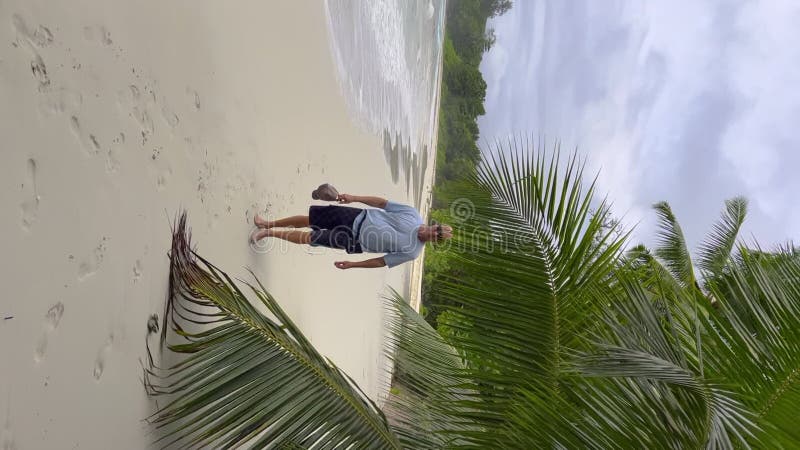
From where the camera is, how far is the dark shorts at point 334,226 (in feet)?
13.7

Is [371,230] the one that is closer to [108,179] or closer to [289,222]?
[289,222]

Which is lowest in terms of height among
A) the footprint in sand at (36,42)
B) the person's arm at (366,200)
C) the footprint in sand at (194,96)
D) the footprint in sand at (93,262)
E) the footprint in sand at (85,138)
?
the person's arm at (366,200)

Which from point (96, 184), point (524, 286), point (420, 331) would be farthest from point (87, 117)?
point (420, 331)

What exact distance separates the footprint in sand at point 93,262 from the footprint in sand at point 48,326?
16 cm

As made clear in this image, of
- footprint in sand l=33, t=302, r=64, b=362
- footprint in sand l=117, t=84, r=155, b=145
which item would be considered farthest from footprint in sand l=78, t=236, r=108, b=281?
footprint in sand l=117, t=84, r=155, b=145

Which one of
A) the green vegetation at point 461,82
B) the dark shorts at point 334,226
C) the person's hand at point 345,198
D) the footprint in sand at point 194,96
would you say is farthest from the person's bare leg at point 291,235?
the green vegetation at point 461,82

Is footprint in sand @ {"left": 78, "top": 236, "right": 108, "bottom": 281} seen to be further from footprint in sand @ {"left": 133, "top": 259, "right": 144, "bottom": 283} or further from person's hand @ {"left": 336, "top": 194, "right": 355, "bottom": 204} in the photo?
person's hand @ {"left": 336, "top": 194, "right": 355, "bottom": 204}

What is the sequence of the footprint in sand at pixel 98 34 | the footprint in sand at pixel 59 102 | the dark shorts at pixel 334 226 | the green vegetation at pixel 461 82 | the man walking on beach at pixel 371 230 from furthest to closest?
the green vegetation at pixel 461 82 < the dark shorts at pixel 334 226 < the man walking on beach at pixel 371 230 < the footprint in sand at pixel 98 34 < the footprint in sand at pixel 59 102

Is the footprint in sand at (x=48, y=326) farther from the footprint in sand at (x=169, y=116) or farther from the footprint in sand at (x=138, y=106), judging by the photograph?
the footprint in sand at (x=169, y=116)

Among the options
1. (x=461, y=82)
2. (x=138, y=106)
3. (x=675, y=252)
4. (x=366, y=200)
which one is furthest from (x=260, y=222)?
(x=461, y=82)

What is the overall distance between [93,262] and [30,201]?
409 millimetres

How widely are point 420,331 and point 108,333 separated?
272cm

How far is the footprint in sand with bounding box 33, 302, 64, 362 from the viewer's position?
198 cm

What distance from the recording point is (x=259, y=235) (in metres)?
4.27
